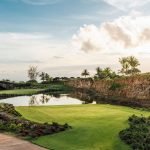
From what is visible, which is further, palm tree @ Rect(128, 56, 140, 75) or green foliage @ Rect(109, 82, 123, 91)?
palm tree @ Rect(128, 56, 140, 75)

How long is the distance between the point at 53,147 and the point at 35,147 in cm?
→ 86

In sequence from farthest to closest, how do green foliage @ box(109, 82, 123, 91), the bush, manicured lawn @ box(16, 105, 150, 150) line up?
1. green foliage @ box(109, 82, 123, 91)
2. the bush
3. manicured lawn @ box(16, 105, 150, 150)

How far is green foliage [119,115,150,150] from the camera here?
1711cm

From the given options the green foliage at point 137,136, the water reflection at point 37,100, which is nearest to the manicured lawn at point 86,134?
the green foliage at point 137,136

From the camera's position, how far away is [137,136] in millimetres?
18281

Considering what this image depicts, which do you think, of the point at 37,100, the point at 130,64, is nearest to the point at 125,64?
the point at 130,64

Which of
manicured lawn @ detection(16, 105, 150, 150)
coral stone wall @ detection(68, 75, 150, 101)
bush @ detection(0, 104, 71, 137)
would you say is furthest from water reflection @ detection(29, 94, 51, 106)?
bush @ detection(0, 104, 71, 137)

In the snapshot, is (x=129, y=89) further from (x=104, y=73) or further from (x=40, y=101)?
(x=104, y=73)

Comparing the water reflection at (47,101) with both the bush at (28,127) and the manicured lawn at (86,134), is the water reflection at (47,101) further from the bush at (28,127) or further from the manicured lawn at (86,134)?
the bush at (28,127)

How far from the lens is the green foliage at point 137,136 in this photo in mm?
17109

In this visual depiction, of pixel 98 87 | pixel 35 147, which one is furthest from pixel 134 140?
pixel 98 87

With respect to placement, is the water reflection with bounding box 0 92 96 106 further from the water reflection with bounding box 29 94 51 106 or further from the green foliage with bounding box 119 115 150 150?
the green foliage with bounding box 119 115 150 150

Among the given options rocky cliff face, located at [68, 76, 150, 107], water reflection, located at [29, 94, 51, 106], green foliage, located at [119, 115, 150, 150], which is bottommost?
green foliage, located at [119, 115, 150, 150]

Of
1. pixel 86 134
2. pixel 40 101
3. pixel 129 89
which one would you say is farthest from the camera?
pixel 129 89
